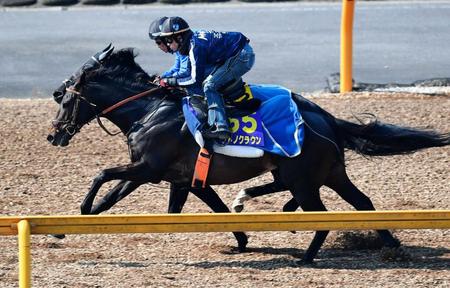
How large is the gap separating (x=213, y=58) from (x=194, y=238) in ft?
5.12

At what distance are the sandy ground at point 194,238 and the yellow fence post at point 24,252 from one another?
156 centimetres

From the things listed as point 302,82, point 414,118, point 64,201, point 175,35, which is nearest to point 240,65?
point 175,35

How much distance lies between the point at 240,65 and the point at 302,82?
7160 mm

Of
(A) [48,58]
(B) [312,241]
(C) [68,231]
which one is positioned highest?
(C) [68,231]

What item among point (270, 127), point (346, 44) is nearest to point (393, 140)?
point (270, 127)

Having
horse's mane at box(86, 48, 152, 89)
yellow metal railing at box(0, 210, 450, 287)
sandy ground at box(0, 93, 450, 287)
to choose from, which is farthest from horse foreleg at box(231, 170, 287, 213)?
yellow metal railing at box(0, 210, 450, 287)

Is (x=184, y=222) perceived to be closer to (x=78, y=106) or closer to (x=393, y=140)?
(x=78, y=106)

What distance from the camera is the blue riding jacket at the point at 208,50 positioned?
9.56m

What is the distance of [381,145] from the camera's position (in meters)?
10.3

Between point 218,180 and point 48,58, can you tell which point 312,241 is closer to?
point 218,180

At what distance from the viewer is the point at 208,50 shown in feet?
31.7

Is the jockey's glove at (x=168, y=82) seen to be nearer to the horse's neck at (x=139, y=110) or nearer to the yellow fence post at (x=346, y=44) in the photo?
the horse's neck at (x=139, y=110)

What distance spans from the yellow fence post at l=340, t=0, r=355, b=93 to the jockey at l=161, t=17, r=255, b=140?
527cm

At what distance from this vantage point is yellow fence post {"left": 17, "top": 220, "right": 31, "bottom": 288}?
23.1ft
